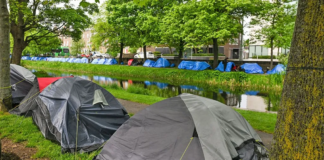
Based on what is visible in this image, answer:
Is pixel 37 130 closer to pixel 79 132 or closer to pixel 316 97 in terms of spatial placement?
pixel 79 132

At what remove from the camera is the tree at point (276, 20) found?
18.7 metres

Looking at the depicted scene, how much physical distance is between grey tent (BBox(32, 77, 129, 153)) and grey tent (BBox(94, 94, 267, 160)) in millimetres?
1126

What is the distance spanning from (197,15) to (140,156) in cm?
1629

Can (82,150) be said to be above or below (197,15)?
below

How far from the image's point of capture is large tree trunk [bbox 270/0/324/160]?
225 centimetres

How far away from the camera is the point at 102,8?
33.2 metres

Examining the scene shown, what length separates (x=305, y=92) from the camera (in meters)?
2.32

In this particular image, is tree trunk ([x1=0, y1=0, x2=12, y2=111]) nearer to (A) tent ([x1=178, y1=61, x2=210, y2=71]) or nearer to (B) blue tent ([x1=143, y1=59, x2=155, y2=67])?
(A) tent ([x1=178, y1=61, x2=210, y2=71])

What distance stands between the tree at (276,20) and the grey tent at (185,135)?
A: 53.6ft

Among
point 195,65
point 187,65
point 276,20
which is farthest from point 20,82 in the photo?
point 276,20

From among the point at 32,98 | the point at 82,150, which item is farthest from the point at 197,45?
the point at 82,150

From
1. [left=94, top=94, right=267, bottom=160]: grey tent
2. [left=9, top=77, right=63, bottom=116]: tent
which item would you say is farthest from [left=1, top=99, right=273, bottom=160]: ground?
[left=9, top=77, right=63, bottom=116]: tent

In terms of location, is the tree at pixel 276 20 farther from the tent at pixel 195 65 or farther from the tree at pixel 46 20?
the tree at pixel 46 20

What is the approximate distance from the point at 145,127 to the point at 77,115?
201cm
